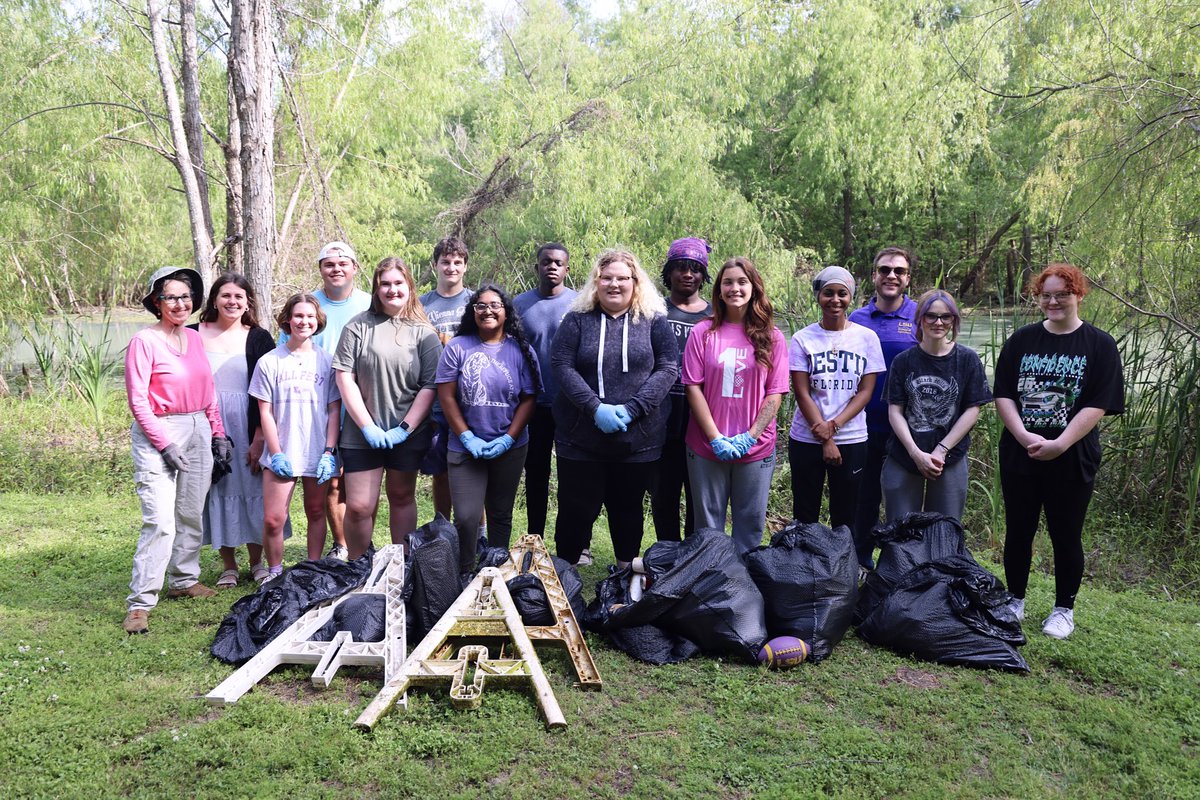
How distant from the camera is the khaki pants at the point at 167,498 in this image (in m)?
4.21

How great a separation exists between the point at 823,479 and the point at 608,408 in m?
1.33

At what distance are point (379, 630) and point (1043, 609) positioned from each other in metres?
3.44

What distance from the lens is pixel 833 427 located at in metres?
4.47

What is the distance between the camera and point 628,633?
13.1 ft

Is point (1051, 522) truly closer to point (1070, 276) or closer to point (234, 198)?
point (1070, 276)

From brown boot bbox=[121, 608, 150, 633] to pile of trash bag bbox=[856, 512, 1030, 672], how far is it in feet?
11.5

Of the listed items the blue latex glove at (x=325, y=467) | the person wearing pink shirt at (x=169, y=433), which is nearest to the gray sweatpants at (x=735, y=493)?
the blue latex glove at (x=325, y=467)

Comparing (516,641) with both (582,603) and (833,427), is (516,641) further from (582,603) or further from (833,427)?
(833,427)

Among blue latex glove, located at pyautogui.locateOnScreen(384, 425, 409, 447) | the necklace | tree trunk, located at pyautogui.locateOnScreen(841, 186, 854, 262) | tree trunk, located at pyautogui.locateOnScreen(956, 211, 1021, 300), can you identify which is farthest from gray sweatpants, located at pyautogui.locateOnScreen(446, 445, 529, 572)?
tree trunk, located at pyautogui.locateOnScreen(841, 186, 854, 262)

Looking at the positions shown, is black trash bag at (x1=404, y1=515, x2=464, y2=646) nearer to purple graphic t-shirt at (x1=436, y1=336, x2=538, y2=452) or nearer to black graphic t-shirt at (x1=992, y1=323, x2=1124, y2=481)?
purple graphic t-shirt at (x1=436, y1=336, x2=538, y2=452)

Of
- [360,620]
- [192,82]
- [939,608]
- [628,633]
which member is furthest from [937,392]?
[192,82]

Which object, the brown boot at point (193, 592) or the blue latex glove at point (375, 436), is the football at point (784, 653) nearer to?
the blue latex glove at point (375, 436)

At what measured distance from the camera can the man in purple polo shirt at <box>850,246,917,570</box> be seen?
15.6ft

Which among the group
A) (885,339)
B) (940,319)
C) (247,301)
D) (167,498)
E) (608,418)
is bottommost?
(167,498)
